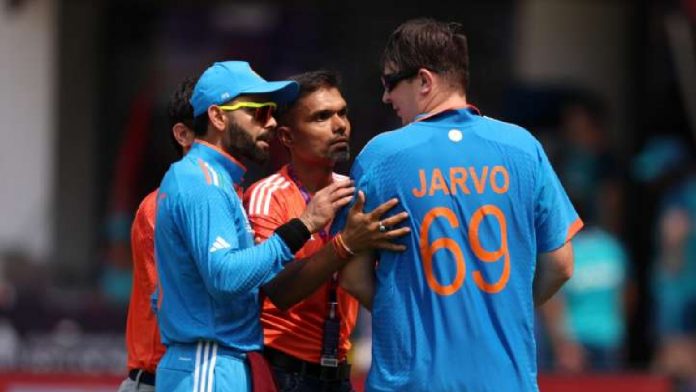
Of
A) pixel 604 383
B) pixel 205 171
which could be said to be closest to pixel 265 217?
pixel 205 171

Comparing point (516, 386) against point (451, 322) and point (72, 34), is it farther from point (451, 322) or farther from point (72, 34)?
point (72, 34)

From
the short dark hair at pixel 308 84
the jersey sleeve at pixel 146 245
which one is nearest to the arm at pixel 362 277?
the short dark hair at pixel 308 84

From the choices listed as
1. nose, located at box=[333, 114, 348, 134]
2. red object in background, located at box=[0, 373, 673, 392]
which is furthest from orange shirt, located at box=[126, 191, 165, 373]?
red object in background, located at box=[0, 373, 673, 392]

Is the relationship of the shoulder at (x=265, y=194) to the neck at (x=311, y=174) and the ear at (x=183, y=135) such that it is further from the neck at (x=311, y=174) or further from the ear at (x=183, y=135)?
the ear at (x=183, y=135)

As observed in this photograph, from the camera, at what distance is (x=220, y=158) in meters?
5.70

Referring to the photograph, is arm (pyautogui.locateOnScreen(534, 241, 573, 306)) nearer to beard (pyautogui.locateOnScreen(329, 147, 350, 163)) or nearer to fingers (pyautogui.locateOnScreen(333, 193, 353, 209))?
fingers (pyautogui.locateOnScreen(333, 193, 353, 209))

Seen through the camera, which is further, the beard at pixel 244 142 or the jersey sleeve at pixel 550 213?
the beard at pixel 244 142

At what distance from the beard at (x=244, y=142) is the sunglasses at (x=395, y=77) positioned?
1.70ft

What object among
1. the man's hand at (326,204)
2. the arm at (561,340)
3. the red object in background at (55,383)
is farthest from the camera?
the arm at (561,340)

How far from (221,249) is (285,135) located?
2.90ft

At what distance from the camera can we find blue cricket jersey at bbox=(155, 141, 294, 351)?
5.37 meters

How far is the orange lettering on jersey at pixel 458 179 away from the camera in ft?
17.2

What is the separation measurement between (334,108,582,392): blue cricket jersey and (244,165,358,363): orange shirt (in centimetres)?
62

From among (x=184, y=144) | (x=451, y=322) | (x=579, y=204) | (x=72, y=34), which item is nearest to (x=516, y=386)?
(x=451, y=322)
